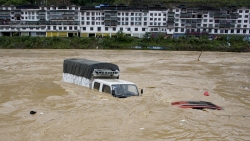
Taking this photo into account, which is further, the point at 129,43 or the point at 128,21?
the point at 128,21

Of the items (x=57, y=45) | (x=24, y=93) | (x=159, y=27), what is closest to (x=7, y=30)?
(x=57, y=45)

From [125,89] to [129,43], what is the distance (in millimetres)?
50905

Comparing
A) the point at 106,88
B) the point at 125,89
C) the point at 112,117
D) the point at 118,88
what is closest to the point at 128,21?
the point at 106,88

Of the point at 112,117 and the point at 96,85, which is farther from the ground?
the point at 96,85

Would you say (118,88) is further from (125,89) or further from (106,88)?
(106,88)

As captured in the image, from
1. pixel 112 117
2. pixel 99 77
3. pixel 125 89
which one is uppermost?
pixel 99 77

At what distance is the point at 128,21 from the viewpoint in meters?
74.2

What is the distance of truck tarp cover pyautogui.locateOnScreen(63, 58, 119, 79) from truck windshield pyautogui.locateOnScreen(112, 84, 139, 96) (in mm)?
2531

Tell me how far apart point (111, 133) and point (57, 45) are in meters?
54.4

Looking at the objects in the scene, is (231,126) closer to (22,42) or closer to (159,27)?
(22,42)

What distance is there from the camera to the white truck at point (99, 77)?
13289 millimetres

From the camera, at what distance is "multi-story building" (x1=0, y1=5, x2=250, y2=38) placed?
73.8m

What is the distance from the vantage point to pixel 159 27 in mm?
74312

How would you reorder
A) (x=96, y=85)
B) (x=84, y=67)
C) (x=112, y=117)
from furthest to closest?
(x=84, y=67)
(x=96, y=85)
(x=112, y=117)
